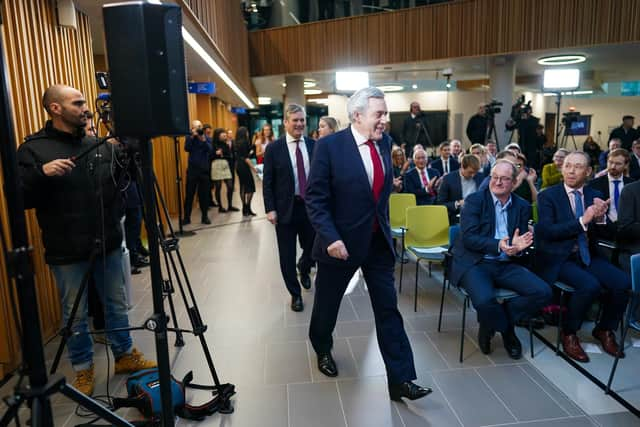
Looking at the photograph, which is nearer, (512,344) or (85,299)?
(85,299)

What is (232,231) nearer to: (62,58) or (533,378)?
(62,58)

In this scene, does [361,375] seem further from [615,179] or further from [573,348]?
[615,179]

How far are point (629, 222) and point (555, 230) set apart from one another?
582 mm

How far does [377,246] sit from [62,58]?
126 inches

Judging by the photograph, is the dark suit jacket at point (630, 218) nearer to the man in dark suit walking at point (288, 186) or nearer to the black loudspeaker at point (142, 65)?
the man in dark suit walking at point (288, 186)

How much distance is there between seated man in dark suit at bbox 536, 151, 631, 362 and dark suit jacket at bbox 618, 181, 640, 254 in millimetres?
221

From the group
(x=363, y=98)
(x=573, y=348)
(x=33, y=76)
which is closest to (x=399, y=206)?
(x=573, y=348)

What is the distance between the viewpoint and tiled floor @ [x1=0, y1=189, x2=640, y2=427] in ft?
7.77

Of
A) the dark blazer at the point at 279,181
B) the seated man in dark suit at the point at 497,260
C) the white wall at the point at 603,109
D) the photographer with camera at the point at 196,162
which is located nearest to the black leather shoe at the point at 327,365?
the seated man in dark suit at the point at 497,260

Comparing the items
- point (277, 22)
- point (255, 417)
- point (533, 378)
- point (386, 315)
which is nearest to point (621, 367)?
point (533, 378)

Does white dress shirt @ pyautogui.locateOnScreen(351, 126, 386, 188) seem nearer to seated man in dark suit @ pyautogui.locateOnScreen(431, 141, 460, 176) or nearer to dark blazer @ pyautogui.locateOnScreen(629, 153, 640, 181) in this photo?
seated man in dark suit @ pyautogui.locateOnScreen(431, 141, 460, 176)

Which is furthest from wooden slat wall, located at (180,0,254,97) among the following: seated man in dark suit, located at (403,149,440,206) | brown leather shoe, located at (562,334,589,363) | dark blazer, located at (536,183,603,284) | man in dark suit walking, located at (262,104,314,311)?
brown leather shoe, located at (562,334,589,363)

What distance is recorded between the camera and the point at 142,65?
155 centimetres

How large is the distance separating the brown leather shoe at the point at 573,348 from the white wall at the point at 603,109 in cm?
1628
